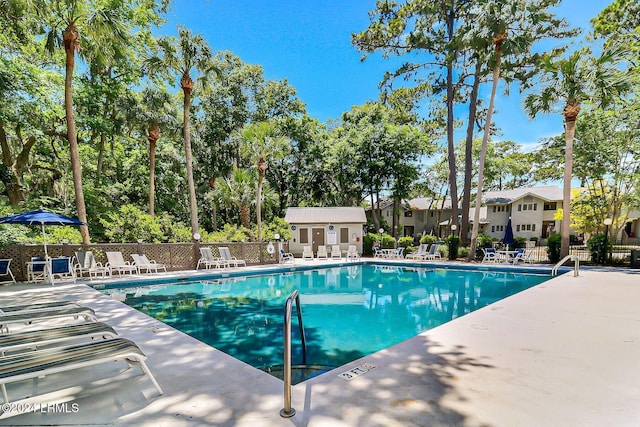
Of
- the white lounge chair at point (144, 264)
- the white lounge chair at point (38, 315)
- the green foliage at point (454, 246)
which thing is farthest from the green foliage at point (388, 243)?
the white lounge chair at point (38, 315)

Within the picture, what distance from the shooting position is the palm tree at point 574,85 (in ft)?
39.8

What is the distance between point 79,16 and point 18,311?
10.4 meters

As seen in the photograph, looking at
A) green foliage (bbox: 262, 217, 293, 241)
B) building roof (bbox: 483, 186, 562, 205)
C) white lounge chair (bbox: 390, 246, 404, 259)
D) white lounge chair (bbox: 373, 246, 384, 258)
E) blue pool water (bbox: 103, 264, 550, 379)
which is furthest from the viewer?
building roof (bbox: 483, 186, 562, 205)

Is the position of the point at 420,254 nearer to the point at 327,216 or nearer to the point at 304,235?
the point at 327,216

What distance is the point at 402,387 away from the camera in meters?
2.73

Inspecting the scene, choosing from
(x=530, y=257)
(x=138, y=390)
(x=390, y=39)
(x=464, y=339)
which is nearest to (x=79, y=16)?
(x=138, y=390)

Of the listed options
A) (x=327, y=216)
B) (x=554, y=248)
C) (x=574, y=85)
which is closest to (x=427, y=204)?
(x=327, y=216)

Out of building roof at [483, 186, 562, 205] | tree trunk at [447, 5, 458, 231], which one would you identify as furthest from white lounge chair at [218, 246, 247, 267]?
building roof at [483, 186, 562, 205]

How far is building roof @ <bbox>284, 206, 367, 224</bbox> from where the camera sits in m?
21.1

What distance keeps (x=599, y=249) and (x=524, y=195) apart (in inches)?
646

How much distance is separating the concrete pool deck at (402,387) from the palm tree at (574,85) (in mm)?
12037

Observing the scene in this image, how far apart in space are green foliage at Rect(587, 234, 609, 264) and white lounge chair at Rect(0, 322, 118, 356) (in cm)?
1767

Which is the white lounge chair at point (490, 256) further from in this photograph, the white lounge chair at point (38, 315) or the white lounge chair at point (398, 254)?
the white lounge chair at point (38, 315)

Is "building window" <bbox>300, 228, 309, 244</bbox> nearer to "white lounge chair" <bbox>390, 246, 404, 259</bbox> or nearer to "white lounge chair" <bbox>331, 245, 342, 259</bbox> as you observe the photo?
"white lounge chair" <bbox>331, 245, 342, 259</bbox>
